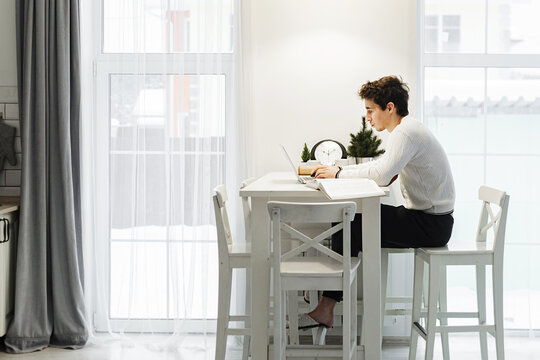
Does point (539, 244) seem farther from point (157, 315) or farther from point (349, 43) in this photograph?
point (157, 315)

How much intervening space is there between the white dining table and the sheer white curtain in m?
1.14

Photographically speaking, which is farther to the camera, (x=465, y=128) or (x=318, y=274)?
(x=465, y=128)

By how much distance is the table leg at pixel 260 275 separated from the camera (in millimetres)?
2701

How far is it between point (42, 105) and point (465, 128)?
2.47 metres

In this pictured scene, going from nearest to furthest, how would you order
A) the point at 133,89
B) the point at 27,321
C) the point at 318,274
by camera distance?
the point at 318,274
the point at 27,321
the point at 133,89

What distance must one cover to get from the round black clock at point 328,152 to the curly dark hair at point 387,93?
446mm

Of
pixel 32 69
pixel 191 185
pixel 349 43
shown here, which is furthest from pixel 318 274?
pixel 32 69

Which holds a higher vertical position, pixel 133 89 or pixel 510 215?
pixel 133 89

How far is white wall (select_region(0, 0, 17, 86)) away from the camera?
12.9 ft

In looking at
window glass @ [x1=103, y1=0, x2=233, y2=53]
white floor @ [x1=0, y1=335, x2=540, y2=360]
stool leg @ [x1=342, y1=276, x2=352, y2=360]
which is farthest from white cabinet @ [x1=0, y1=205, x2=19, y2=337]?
stool leg @ [x1=342, y1=276, x2=352, y2=360]

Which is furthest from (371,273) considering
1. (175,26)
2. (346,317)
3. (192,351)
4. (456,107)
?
(175,26)

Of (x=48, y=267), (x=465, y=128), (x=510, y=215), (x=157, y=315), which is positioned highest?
(x=465, y=128)

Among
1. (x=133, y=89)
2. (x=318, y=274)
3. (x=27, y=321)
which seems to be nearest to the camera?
(x=318, y=274)

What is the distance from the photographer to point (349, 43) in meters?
3.89
